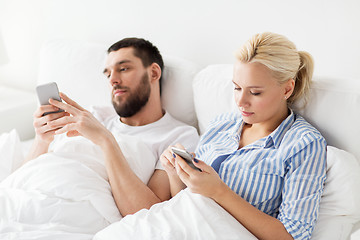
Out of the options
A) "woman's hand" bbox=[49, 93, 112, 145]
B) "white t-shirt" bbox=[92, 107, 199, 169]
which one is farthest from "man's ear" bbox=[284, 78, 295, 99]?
"woman's hand" bbox=[49, 93, 112, 145]

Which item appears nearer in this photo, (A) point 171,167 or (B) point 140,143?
(A) point 171,167

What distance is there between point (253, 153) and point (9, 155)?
106 cm

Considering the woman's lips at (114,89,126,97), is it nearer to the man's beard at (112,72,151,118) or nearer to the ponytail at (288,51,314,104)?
the man's beard at (112,72,151,118)

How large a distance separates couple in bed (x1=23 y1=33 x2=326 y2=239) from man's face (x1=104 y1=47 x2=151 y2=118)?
0.24 m

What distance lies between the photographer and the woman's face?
4.04 ft

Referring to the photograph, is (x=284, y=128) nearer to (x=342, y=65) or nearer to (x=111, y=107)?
(x=342, y=65)

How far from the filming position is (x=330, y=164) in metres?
1.21

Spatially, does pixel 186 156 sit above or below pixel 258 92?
below

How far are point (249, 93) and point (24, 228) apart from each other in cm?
83

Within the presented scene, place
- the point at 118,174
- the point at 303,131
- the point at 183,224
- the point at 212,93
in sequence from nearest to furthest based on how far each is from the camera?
the point at 183,224 < the point at 303,131 < the point at 118,174 < the point at 212,93

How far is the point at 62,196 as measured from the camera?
1.36m

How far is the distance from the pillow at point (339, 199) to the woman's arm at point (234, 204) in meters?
0.13

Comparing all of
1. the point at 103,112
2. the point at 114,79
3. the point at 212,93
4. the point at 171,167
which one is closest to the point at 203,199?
the point at 171,167

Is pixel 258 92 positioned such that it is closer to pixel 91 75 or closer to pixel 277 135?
pixel 277 135
